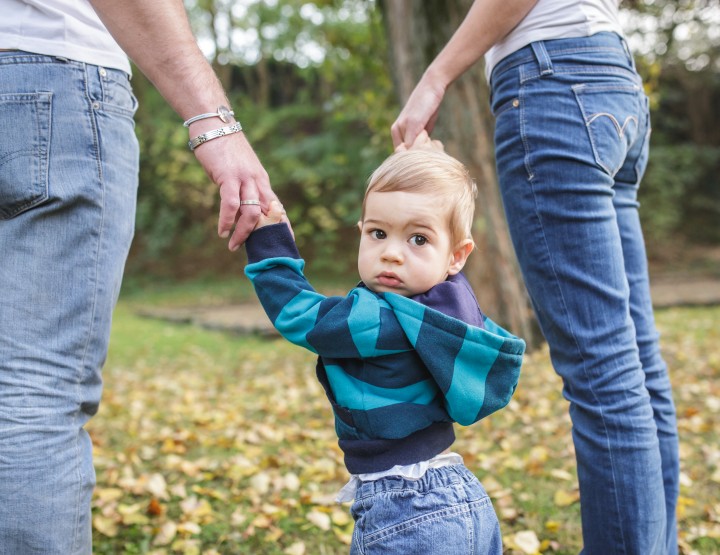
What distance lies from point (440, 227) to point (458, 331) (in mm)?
249

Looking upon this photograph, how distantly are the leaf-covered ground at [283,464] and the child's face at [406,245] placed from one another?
120 cm

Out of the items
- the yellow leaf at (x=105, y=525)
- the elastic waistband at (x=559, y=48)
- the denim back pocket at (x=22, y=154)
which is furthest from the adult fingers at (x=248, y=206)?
the yellow leaf at (x=105, y=525)

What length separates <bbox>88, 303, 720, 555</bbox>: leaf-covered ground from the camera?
2521 mm

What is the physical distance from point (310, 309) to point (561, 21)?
92 cm

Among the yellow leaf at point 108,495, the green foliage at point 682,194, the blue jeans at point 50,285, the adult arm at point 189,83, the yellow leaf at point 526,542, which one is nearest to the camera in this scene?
the blue jeans at point 50,285

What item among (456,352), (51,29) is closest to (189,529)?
(456,352)

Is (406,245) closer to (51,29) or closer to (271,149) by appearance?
(51,29)

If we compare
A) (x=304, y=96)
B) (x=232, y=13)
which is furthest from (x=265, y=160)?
(x=232, y=13)

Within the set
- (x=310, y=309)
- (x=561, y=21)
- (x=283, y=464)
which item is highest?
(x=561, y=21)

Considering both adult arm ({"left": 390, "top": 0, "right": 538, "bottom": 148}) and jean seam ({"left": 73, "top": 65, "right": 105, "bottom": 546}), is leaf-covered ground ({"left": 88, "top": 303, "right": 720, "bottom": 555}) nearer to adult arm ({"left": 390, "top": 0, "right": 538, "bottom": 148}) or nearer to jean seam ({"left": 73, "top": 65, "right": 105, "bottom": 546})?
jean seam ({"left": 73, "top": 65, "right": 105, "bottom": 546})

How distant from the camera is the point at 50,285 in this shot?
4.84 feet

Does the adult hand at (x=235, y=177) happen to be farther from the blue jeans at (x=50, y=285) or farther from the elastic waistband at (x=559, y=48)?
the elastic waistband at (x=559, y=48)

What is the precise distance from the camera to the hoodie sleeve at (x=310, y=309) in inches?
58.7

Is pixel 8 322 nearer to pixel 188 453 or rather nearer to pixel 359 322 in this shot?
pixel 359 322
